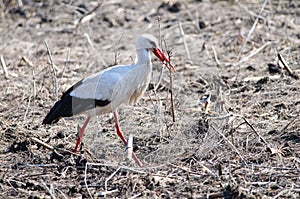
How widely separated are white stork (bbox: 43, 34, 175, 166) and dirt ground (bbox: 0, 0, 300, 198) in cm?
30

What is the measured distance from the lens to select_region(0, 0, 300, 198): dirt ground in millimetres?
6023

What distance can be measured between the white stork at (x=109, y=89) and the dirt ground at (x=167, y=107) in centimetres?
30

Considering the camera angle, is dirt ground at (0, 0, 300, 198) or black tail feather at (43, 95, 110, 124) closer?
dirt ground at (0, 0, 300, 198)

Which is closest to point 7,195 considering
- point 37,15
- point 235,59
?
point 235,59

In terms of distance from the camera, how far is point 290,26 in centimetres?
1147

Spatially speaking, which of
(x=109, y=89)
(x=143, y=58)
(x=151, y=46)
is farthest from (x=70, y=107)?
(x=151, y=46)

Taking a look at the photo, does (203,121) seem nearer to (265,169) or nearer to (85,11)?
(265,169)

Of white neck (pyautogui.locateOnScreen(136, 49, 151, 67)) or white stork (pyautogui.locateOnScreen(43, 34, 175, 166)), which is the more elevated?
white neck (pyautogui.locateOnScreen(136, 49, 151, 67))

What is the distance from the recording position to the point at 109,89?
7016 millimetres

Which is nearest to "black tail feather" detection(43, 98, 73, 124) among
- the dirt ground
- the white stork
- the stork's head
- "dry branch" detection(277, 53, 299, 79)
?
the white stork

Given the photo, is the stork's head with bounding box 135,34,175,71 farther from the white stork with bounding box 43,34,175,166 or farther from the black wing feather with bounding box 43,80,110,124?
the black wing feather with bounding box 43,80,110,124

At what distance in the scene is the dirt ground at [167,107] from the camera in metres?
6.02

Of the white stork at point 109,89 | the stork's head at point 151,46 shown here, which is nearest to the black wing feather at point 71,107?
the white stork at point 109,89

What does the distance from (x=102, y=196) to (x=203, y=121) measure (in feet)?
5.63
